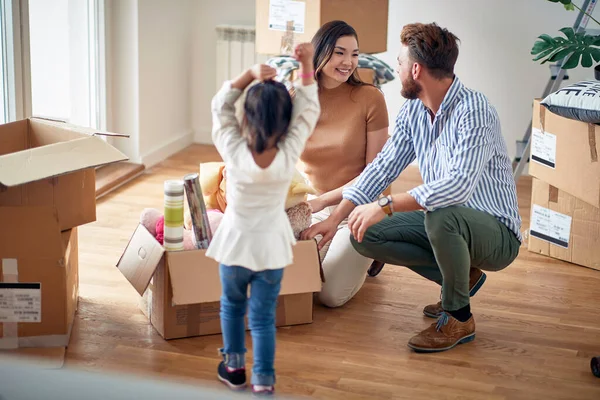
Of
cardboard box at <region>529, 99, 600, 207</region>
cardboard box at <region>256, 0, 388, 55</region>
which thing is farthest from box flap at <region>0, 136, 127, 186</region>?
cardboard box at <region>529, 99, 600, 207</region>

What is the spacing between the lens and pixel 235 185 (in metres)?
1.83

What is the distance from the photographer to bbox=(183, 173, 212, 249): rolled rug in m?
2.25

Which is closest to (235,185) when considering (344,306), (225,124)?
(225,124)

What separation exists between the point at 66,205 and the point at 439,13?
8.90 feet

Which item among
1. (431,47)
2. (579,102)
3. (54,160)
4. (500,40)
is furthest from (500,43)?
(54,160)

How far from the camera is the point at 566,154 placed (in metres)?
3.19

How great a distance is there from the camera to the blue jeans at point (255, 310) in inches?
75.5

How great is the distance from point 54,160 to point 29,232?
208 mm

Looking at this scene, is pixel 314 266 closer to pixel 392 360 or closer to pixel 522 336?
pixel 392 360

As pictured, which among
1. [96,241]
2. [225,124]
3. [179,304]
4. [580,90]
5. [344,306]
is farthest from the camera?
[96,241]

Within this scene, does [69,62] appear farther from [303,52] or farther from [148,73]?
[303,52]

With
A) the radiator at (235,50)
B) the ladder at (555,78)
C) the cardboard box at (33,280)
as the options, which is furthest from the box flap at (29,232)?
the radiator at (235,50)

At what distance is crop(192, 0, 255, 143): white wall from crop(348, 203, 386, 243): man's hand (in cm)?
281

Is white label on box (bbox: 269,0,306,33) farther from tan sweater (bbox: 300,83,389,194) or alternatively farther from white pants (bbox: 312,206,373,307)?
white pants (bbox: 312,206,373,307)
